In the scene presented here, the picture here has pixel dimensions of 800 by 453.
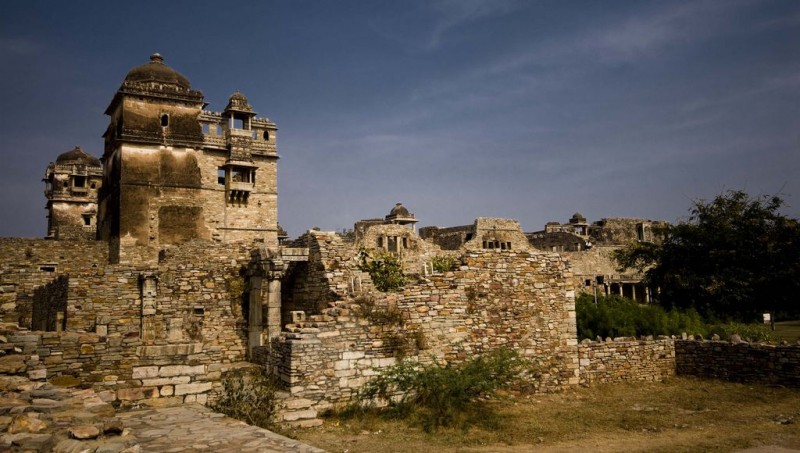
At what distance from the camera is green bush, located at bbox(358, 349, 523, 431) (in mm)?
9836

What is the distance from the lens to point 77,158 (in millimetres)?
46688

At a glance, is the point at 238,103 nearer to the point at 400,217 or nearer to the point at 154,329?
the point at 400,217

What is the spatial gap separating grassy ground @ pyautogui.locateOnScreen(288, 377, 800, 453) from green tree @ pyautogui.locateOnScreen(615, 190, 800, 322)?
32.0 feet

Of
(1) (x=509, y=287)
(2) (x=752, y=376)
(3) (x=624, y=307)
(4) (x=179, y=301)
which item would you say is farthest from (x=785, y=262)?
(4) (x=179, y=301)

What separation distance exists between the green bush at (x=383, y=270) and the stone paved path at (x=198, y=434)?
43.8 ft

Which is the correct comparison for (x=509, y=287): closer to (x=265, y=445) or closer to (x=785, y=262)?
(x=265, y=445)

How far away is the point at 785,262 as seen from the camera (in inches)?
845

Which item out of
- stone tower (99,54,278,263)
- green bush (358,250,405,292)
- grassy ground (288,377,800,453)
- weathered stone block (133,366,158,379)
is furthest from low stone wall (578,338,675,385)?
stone tower (99,54,278,263)

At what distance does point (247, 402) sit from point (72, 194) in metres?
43.9

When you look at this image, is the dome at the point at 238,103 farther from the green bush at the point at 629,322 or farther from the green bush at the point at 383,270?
the green bush at the point at 629,322

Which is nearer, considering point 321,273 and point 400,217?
point 321,273

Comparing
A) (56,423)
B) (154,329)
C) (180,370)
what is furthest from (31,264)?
(56,423)

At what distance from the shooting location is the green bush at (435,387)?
9.84m

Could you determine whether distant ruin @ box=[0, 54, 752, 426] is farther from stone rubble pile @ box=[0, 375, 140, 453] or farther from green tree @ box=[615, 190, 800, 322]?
green tree @ box=[615, 190, 800, 322]
